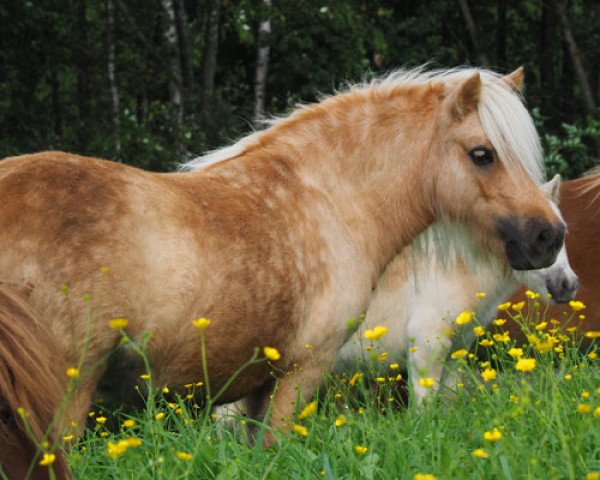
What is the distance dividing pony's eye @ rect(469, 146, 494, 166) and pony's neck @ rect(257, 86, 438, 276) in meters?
0.25

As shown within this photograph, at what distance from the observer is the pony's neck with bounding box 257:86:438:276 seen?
479 centimetres

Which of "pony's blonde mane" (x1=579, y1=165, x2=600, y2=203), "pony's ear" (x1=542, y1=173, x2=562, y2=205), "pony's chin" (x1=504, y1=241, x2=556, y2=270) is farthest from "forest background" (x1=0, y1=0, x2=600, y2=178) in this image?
"pony's chin" (x1=504, y1=241, x2=556, y2=270)

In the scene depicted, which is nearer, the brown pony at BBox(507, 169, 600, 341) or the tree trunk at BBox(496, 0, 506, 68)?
the brown pony at BBox(507, 169, 600, 341)

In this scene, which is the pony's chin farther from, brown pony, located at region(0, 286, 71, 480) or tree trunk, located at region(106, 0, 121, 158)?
tree trunk, located at region(106, 0, 121, 158)

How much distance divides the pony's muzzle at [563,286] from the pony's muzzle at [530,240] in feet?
5.77

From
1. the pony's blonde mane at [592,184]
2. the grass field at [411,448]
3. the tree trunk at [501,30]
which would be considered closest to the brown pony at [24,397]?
the grass field at [411,448]

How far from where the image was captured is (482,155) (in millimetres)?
4637

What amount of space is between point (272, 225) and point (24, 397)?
1.98 meters

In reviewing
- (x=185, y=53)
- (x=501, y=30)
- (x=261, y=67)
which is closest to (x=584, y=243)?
(x=185, y=53)

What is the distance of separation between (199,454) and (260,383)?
3.74ft

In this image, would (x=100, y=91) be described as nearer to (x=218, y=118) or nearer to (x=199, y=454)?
(x=218, y=118)

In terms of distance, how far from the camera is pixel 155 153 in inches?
536

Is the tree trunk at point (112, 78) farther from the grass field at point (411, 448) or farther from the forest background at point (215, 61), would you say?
the grass field at point (411, 448)

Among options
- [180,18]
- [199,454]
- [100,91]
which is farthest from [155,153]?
[199,454]
